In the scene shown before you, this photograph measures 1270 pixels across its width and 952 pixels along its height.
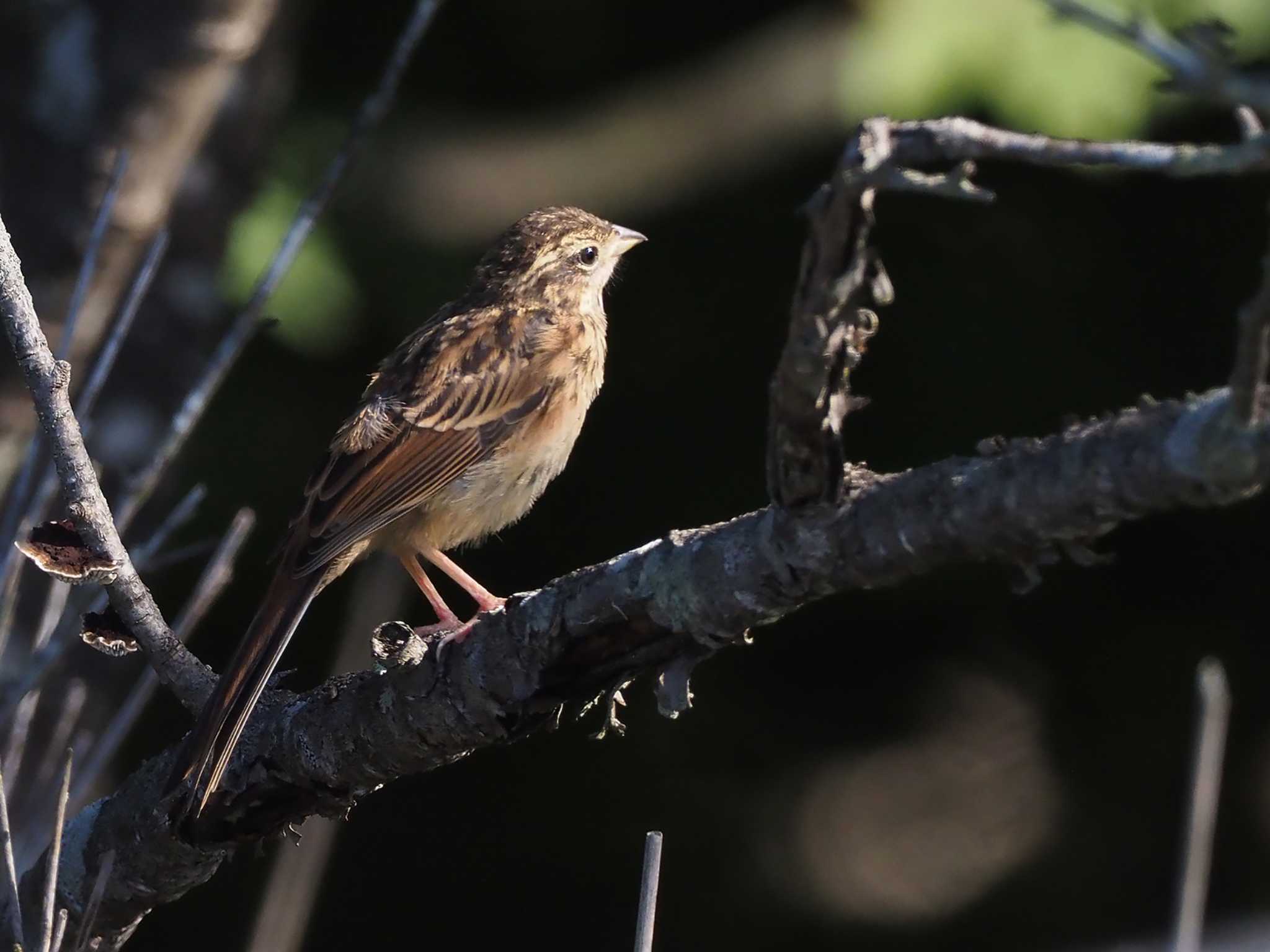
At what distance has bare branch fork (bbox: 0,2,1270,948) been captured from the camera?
2.17 meters

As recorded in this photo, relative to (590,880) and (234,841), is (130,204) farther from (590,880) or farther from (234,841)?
(590,880)

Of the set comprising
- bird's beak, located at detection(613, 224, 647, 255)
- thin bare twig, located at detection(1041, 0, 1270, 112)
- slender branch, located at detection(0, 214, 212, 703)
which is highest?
bird's beak, located at detection(613, 224, 647, 255)

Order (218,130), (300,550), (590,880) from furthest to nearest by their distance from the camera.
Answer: (590,880) < (218,130) < (300,550)

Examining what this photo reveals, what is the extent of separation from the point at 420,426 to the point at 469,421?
0.15 m

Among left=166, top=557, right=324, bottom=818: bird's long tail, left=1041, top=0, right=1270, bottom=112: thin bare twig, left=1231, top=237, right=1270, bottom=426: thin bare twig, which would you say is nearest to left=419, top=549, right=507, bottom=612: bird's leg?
left=166, top=557, right=324, bottom=818: bird's long tail

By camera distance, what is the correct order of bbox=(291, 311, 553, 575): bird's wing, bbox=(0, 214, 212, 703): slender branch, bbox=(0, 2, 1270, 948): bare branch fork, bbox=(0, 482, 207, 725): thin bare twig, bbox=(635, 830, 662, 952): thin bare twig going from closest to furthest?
1. bbox=(0, 2, 1270, 948): bare branch fork
2. bbox=(635, 830, 662, 952): thin bare twig
3. bbox=(0, 214, 212, 703): slender branch
4. bbox=(0, 482, 207, 725): thin bare twig
5. bbox=(291, 311, 553, 575): bird's wing

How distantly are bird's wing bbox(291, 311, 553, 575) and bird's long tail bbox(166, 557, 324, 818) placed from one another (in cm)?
52

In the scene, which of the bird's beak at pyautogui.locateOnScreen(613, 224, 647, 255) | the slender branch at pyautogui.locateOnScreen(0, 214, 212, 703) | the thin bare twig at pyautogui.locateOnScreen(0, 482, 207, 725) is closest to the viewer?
the slender branch at pyautogui.locateOnScreen(0, 214, 212, 703)

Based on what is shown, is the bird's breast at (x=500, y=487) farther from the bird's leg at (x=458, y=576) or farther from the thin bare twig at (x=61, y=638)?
the thin bare twig at (x=61, y=638)

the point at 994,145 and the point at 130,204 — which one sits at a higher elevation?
the point at 130,204

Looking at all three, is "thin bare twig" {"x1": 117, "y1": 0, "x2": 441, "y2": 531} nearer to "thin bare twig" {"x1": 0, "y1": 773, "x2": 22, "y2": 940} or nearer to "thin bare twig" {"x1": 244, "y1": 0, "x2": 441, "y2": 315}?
"thin bare twig" {"x1": 244, "y1": 0, "x2": 441, "y2": 315}

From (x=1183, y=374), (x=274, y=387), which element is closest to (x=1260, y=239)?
(x=1183, y=374)

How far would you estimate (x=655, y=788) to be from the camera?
7.44m

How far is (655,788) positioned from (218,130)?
333cm
